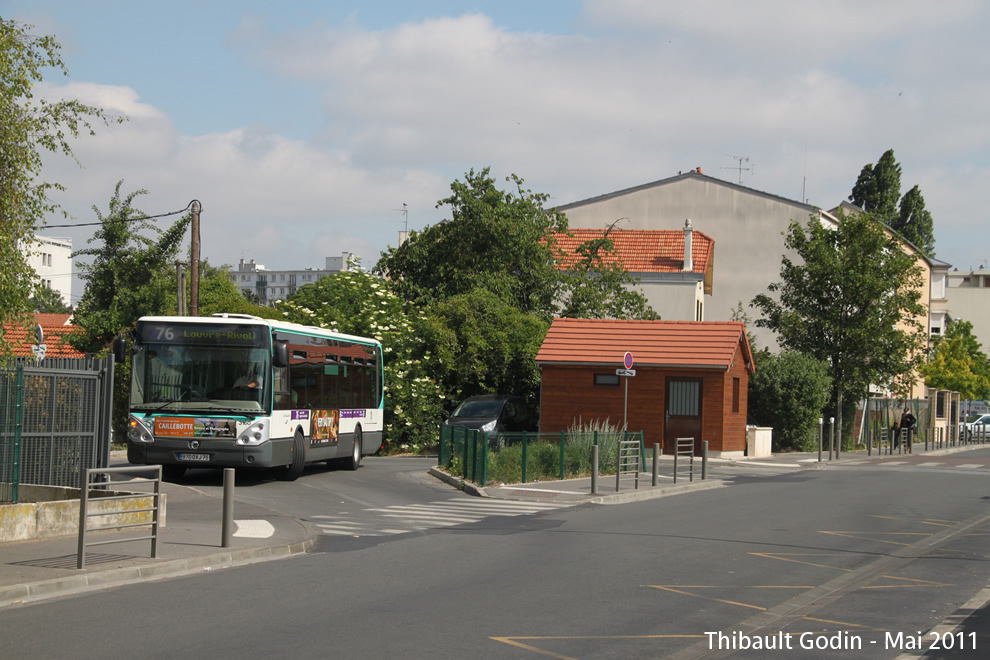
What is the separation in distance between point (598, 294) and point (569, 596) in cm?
3262

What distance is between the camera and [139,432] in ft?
61.4

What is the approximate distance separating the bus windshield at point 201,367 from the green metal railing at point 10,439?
6102 mm

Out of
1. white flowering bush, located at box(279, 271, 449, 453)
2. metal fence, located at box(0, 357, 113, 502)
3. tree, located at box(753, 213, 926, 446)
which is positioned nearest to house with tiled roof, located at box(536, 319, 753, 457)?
white flowering bush, located at box(279, 271, 449, 453)

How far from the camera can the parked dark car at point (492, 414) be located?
96.1ft

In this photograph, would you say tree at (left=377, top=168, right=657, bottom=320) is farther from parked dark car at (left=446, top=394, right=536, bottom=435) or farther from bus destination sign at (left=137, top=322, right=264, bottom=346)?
bus destination sign at (left=137, top=322, right=264, bottom=346)

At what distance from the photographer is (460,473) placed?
21906 mm

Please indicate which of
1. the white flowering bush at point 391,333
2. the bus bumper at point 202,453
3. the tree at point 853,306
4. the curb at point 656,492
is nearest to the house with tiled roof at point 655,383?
the white flowering bush at point 391,333

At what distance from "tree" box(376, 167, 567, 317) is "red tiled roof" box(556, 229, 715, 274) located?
593cm

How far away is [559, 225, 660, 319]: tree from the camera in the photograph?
41.4m

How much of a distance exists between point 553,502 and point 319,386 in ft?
19.3

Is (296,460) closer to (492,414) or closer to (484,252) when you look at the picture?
(492,414)

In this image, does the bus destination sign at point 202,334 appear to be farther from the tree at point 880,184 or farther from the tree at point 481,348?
the tree at point 880,184

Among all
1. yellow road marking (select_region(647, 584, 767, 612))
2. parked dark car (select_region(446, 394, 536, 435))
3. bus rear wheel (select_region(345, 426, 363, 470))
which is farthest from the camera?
parked dark car (select_region(446, 394, 536, 435))

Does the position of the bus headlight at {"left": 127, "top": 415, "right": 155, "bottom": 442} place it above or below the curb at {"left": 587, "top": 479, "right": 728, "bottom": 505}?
above
